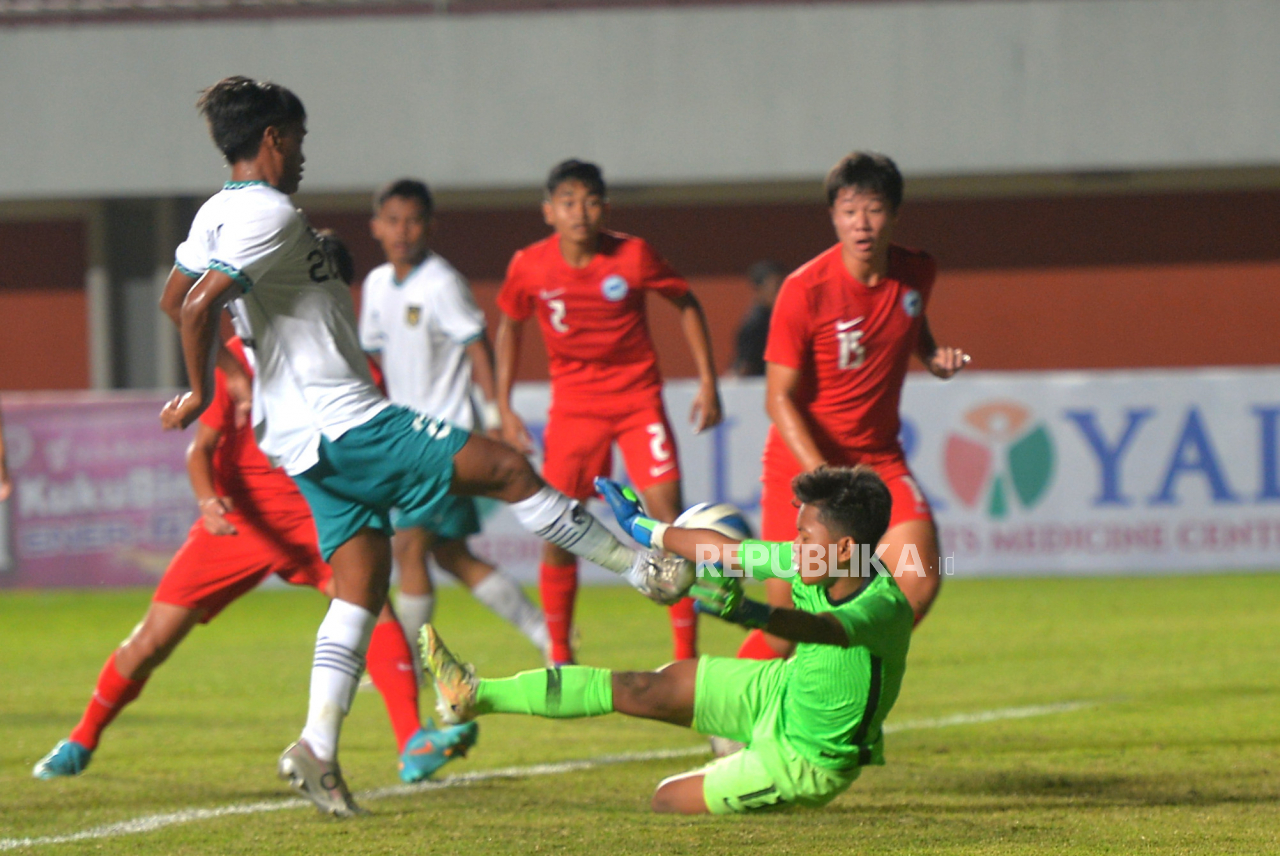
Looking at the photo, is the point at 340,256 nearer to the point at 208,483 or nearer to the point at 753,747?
the point at 208,483

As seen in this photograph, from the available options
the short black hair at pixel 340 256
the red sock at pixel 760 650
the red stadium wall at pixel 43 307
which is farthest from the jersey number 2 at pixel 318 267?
the red stadium wall at pixel 43 307

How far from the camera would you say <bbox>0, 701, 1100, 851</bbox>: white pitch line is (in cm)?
460

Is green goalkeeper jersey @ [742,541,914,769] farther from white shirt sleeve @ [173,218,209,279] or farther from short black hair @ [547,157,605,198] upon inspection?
short black hair @ [547,157,605,198]

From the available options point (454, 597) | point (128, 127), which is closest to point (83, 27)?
point (128, 127)

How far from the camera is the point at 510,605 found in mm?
7137

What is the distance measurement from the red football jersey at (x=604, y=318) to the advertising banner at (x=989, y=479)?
471 centimetres

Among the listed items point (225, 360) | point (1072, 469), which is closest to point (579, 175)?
point (225, 360)

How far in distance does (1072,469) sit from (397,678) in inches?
290

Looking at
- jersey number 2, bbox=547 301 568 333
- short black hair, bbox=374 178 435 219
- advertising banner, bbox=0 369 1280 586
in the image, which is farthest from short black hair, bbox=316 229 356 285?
advertising banner, bbox=0 369 1280 586

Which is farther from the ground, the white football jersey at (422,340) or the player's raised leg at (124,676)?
the white football jersey at (422,340)

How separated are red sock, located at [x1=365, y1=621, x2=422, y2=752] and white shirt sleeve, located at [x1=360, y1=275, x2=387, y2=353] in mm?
2186

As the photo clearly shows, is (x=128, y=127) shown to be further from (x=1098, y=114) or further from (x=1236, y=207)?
(x=1236, y=207)

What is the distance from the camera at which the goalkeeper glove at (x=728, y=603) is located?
3.59m

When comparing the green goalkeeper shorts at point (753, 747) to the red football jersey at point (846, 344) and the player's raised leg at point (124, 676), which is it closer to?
the red football jersey at point (846, 344)
